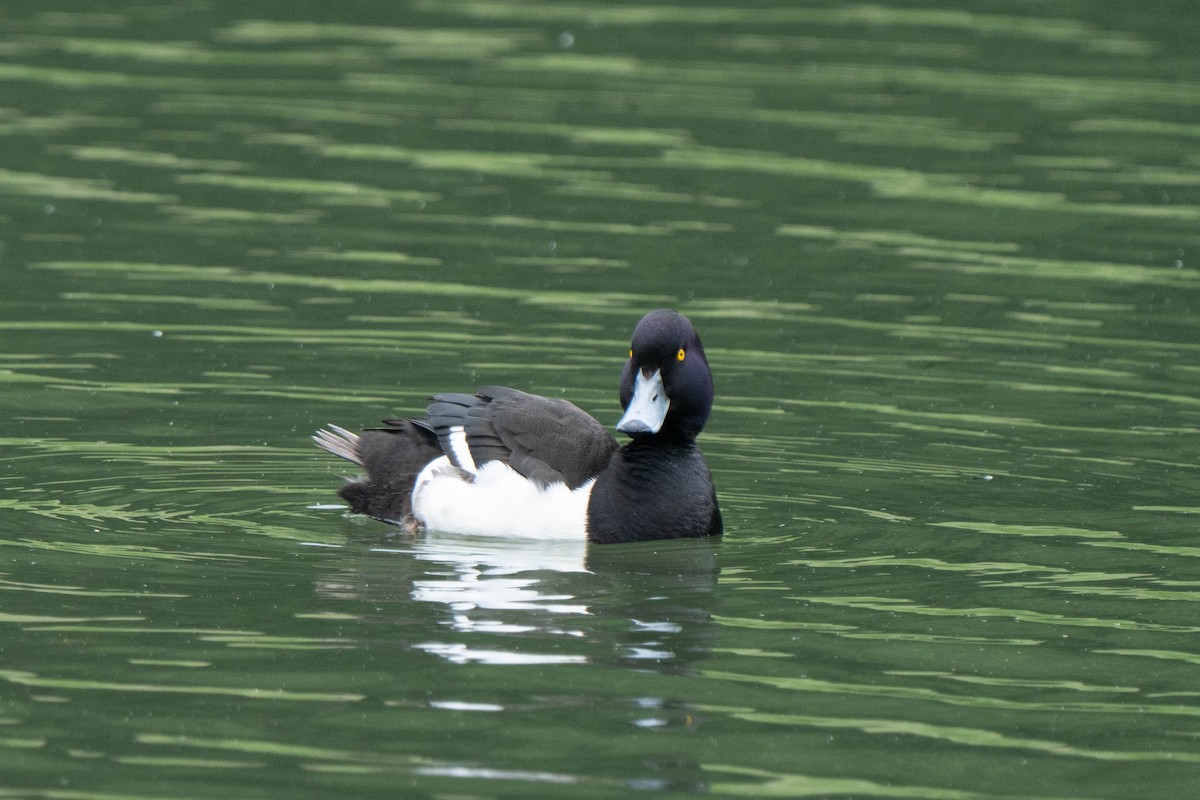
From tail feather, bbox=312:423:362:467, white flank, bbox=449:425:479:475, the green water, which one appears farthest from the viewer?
tail feather, bbox=312:423:362:467

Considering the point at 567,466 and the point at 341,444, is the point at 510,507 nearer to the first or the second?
the point at 567,466

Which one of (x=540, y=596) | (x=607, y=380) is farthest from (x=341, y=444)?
(x=607, y=380)

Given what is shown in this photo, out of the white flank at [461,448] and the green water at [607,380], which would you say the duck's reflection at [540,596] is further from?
the white flank at [461,448]

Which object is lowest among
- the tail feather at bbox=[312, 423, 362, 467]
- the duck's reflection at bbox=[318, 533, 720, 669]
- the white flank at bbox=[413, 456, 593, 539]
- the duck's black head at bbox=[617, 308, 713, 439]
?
the duck's reflection at bbox=[318, 533, 720, 669]

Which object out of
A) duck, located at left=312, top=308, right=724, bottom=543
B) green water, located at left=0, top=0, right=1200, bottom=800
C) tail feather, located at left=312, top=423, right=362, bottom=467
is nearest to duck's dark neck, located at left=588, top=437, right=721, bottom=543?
duck, located at left=312, top=308, right=724, bottom=543

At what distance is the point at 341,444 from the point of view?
1162cm

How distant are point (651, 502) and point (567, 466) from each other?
1.54 ft

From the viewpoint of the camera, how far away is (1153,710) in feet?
27.3

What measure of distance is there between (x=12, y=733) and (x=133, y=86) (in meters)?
16.0

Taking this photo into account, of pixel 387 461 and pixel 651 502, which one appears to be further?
pixel 387 461

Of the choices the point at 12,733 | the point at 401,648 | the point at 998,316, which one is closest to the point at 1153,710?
the point at 401,648

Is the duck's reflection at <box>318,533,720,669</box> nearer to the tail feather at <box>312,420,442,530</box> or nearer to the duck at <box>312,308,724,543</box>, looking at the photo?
the duck at <box>312,308,724,543</box>

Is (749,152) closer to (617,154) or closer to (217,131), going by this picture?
(617,154)

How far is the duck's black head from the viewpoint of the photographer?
1095cm
